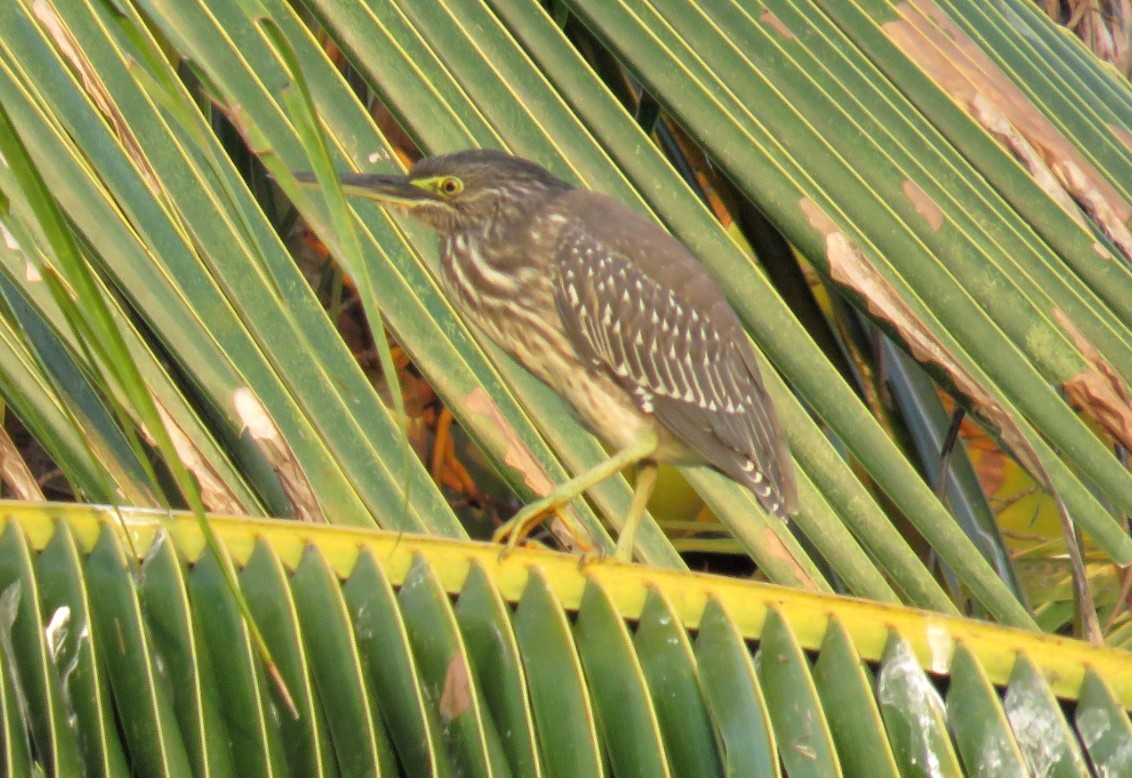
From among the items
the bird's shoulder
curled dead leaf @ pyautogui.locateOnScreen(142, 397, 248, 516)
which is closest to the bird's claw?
curled dead leaf @ pyautogui.locateOnScreen(142, 397, 248, 516)

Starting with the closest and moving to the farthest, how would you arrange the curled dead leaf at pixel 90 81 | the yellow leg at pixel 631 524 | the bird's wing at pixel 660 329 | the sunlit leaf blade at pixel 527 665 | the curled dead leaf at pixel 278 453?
the sunlit leaf blade at pixel 527 665 → the curled dead leaf at pixel 278 453 → the curled dead leaf at pixel 90 81 → the yellow leg at pixel 631 524 → the bird's wing at pixel 660 329

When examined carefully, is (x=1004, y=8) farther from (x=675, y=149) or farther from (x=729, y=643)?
(x=729, y=643)

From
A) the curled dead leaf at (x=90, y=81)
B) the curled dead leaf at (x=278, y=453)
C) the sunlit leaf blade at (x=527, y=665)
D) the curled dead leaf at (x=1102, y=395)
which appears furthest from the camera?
the curled dead leaf at (x=1102, y=395)

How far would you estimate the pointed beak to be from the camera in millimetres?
2117

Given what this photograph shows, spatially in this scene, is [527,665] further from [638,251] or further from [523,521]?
[638,251]

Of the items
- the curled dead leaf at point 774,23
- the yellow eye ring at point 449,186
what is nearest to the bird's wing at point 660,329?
the yellow eye ring at point 449,186

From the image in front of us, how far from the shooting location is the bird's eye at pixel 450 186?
2.43 m

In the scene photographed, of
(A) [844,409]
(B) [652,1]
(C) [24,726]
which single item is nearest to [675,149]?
(B) [652,1]


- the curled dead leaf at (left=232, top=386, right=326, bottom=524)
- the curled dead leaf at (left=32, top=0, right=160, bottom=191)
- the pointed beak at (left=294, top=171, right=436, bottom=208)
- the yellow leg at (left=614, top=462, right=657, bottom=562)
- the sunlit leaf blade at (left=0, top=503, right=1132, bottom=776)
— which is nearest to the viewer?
the sunlit leaf blade at (left=0, top=503, right=1132, bottom=776)

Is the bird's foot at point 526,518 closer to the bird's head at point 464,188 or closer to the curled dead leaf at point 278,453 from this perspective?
the curled dead leaf at point 278,453

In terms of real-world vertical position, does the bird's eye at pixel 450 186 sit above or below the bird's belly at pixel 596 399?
above

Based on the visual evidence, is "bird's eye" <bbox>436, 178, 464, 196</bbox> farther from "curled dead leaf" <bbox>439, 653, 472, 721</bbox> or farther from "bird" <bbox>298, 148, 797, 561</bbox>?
"curled dead leaf" <bbox>439, 653, 472, 721</bbox>

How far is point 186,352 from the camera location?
156cm

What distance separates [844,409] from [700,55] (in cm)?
58
